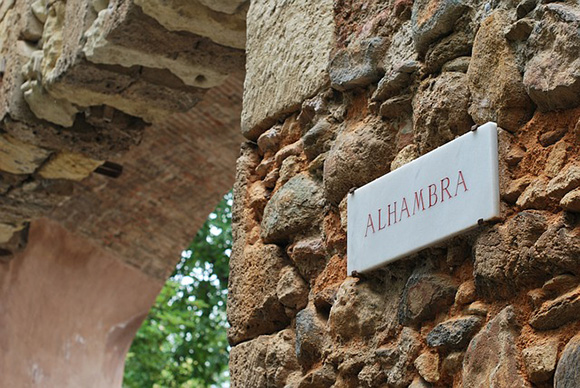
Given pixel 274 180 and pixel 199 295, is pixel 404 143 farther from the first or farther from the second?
pixel 199 295

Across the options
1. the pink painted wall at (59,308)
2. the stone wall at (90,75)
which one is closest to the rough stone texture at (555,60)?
the stone wall at (90,75)

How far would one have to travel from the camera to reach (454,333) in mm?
1683

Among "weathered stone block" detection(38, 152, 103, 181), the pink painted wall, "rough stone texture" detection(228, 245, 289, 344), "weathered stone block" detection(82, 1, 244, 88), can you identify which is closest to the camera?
"rough stone texture" detection(228, 245, 289, 344)

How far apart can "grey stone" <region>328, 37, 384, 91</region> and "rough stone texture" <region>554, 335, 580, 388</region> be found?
A: 811 mm

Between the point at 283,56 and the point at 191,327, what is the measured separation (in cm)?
755

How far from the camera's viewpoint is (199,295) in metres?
10.2

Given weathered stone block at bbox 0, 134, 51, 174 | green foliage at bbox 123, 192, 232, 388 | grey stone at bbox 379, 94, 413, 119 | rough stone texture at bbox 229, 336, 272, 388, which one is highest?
green foliage at bbox 123, 192, 232, 388

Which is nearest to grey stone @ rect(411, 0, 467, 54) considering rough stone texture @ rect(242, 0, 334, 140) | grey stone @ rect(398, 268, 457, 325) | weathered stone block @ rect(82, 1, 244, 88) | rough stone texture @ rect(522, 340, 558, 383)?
rough stone texture @ rect(242, 0, 334, 140)

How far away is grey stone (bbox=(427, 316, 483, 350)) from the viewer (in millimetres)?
1653

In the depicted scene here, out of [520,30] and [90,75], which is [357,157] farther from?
[90,75]

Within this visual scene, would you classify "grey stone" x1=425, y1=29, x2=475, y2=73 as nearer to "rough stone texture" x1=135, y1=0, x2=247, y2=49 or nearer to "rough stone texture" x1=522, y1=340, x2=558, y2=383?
"rough stone texture" x1=522, y1=340, x2=558, y2=383

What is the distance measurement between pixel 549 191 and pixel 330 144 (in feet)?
2.33

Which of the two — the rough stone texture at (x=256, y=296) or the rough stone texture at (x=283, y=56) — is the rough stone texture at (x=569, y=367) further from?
the rough stone texture at (x=283, y=56)

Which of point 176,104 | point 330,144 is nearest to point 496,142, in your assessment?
point 330,144
